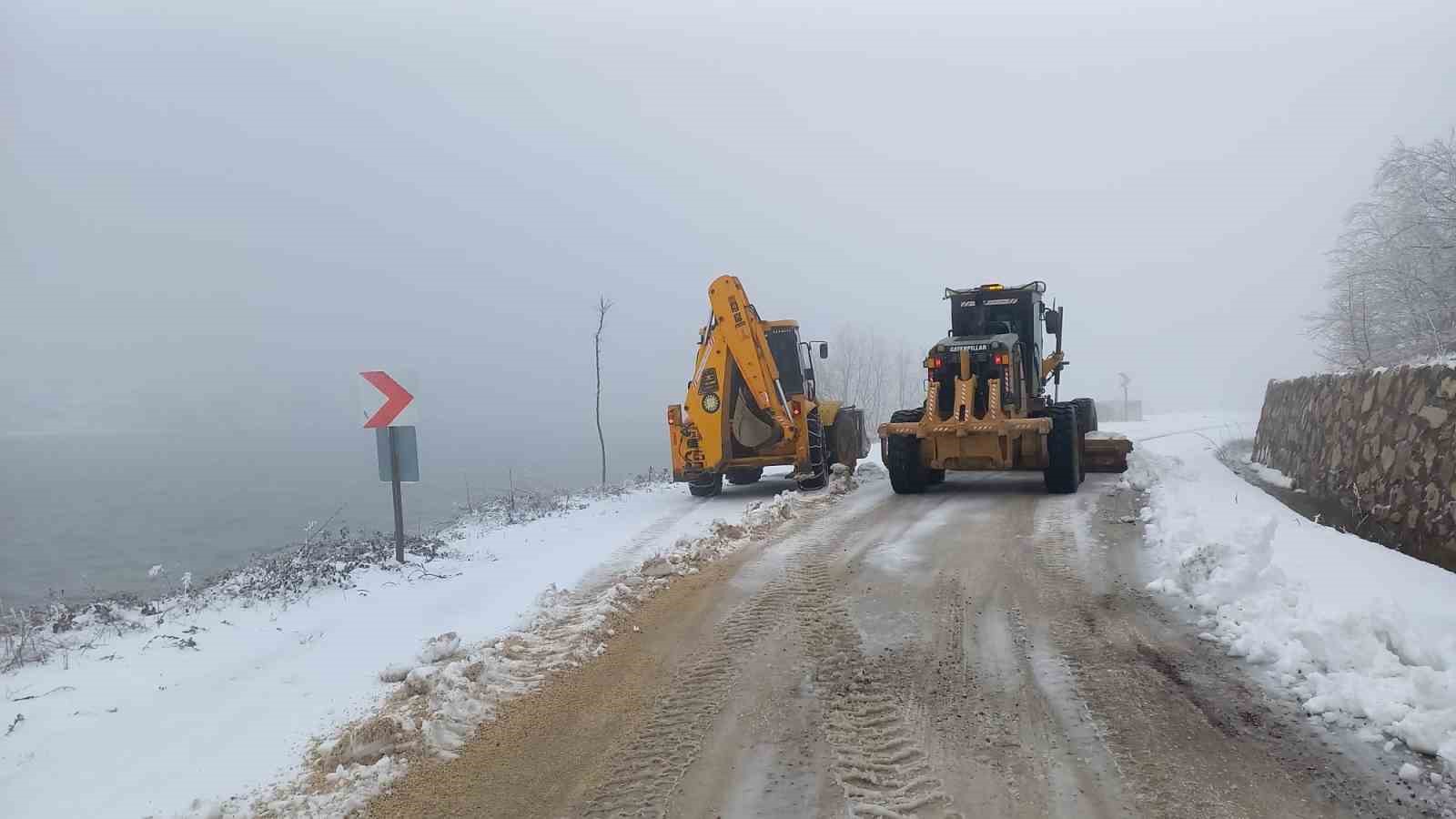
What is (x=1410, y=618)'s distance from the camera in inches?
186

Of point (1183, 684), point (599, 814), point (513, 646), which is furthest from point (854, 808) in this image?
point (513, 646)

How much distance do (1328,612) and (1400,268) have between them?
26331 millimetres

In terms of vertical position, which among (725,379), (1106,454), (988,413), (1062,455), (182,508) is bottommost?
(182,508)

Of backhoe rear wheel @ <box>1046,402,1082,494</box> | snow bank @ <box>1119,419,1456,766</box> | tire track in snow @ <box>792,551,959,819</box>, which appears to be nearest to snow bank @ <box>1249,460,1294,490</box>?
backhoe rear wheel @ <box>1046,402,1082,494</box>

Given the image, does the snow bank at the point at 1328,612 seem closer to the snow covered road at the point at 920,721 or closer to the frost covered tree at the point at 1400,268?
the snow covered road at the point at 920,721

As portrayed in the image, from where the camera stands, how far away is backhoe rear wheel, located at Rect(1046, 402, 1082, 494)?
11531 mm

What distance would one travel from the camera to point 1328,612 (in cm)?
484

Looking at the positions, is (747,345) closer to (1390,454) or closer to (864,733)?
(1390,454)

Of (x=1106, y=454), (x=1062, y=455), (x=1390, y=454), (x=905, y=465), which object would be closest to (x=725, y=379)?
(x=905, y=465)

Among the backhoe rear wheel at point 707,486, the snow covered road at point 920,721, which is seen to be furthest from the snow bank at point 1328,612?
the backhoe rear wheel at point 707,486

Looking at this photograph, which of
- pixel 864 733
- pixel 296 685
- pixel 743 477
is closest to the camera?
pixel 864 733

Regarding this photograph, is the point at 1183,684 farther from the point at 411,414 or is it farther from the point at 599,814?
the point at 411,414

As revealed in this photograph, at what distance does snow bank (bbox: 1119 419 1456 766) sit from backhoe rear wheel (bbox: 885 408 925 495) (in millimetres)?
4135

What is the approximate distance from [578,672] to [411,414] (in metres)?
3.98
